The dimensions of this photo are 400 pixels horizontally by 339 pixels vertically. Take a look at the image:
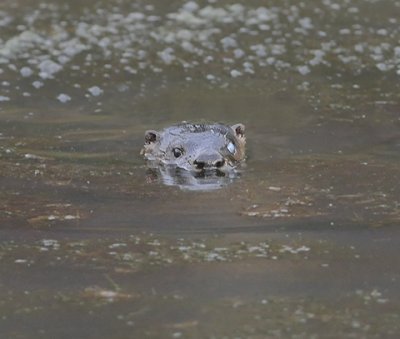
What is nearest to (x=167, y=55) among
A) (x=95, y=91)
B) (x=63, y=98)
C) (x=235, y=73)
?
(x=235, y=73)

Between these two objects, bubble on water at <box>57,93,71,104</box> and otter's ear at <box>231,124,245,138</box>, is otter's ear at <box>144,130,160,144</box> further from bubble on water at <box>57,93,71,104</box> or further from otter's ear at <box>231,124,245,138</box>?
bubble on water at <box>57,93,71,104</box>

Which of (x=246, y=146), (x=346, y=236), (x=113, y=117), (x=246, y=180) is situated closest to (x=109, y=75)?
(x=113, y=117)

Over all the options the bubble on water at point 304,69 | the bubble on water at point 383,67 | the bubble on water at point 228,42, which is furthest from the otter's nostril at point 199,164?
the bubble on water at point 228,42

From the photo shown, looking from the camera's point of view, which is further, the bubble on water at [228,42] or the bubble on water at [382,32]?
the bubble on water at [382,32]

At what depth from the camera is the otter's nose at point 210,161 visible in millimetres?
8075

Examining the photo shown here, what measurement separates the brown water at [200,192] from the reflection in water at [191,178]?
0.32ft

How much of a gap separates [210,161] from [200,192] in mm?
811

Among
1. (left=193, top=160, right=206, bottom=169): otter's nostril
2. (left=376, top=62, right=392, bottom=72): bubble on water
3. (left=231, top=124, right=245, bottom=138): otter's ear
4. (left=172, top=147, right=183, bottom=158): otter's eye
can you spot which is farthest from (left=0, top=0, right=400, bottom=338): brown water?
(left=193, top=160, right=206, bottom=169): otter's nostril

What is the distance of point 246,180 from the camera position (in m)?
7.59

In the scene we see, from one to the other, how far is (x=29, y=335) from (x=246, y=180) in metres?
2.99

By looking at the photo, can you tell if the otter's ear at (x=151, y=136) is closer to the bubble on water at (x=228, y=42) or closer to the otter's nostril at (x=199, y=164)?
the otter's nostril at (x=199, y=164)

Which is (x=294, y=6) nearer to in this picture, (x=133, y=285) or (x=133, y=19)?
(x=133, y=19)

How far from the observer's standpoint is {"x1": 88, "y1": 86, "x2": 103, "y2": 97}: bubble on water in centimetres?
1024

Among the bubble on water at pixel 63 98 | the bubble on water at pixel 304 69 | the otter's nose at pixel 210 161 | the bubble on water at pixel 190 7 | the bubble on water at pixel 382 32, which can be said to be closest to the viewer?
the otter's nose at pixel 210 161
